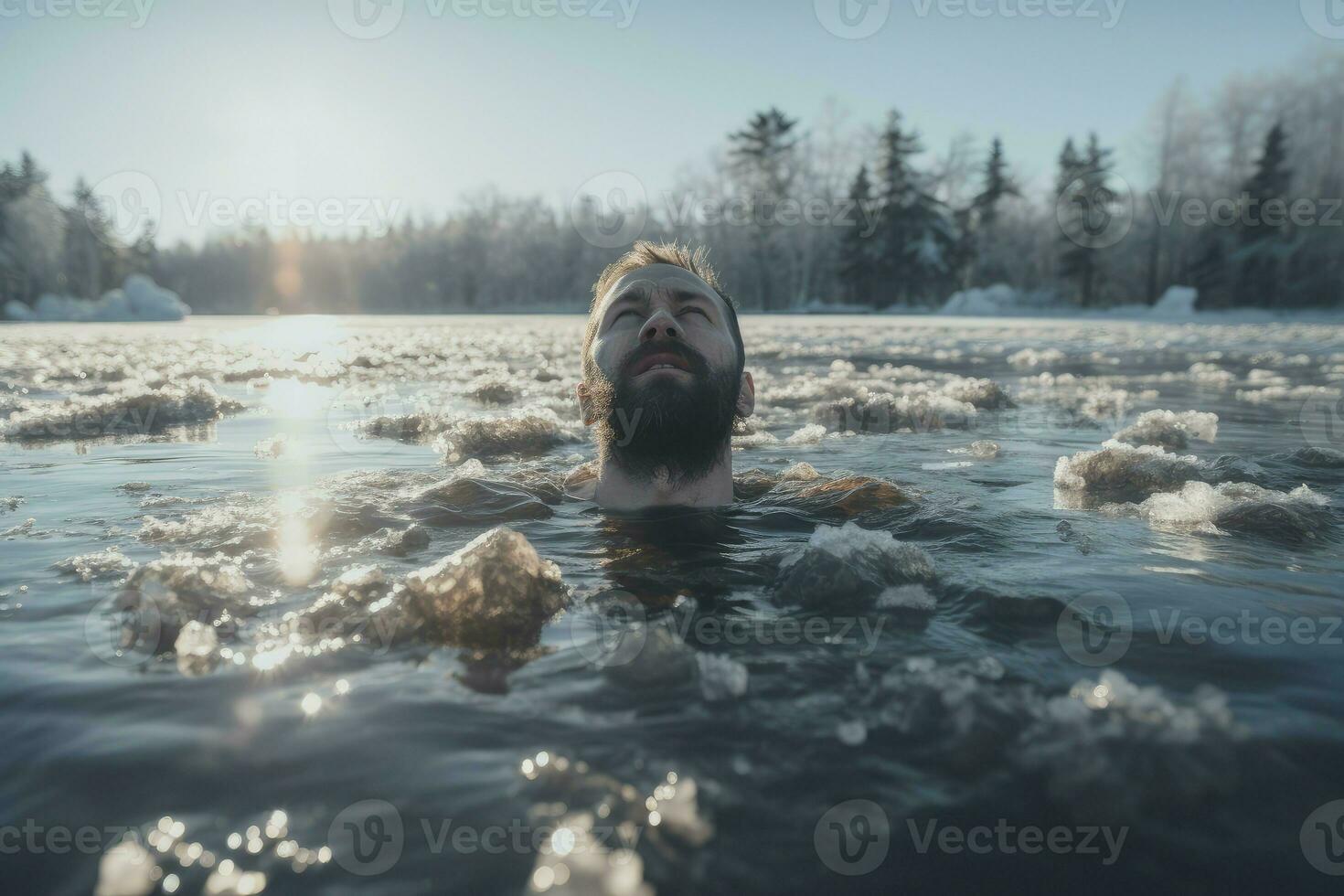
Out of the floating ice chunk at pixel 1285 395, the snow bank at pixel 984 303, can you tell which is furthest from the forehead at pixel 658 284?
the snow bank at pixel 984 303

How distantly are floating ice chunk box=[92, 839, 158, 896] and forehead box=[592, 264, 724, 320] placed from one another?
10.4 feet

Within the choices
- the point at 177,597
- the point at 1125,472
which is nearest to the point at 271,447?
the point at 177,597

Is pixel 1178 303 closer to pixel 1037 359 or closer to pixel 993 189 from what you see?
pixel 993 189

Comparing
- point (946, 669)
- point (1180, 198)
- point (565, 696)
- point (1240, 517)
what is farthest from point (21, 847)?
point (1180, 198)

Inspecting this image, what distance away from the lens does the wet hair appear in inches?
176

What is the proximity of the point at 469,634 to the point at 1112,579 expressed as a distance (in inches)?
91.8

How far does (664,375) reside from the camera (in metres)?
3.75

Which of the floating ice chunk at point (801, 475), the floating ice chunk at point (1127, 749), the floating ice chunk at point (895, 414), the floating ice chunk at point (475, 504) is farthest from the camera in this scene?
the floating ice chunk at point (895, 414)

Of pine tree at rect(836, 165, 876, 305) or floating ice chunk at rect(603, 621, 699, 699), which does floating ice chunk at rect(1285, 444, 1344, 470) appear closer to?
floating ice chunk at rect(603, 621, 699, 699)

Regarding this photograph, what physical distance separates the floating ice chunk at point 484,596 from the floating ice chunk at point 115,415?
225 inches

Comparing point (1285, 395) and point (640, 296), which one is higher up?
point (640, 296)

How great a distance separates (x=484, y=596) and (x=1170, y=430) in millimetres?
5814

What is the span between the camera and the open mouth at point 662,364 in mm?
3770

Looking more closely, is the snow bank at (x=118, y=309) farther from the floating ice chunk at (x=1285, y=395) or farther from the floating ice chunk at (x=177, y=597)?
the floating ice chunk at (x=177, y=597)
